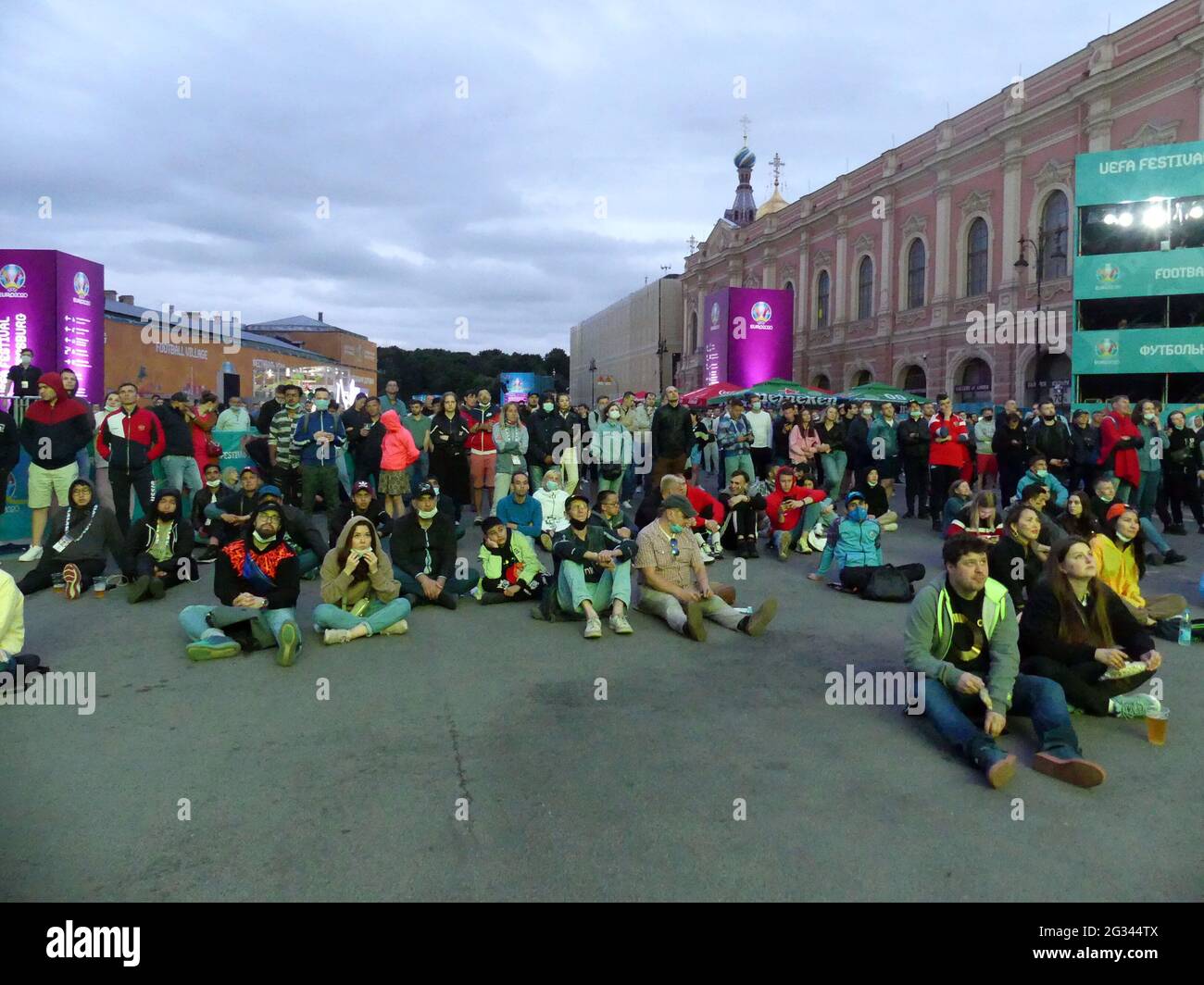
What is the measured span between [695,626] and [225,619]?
348 centimetres

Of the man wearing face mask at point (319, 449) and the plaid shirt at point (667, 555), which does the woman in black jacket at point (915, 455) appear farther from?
the man wearing face mask at point (319, 449)

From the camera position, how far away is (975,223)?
107 ft

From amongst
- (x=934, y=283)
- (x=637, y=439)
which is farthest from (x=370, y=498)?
(x=934, y=283)

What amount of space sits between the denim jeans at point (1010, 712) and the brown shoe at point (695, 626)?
2.21 metres

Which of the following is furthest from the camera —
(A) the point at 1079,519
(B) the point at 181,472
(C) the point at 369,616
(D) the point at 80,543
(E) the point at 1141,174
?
(E) the point at 1141,174

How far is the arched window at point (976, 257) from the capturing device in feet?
106

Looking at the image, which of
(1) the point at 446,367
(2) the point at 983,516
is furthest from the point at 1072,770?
(1) the point at 446,367

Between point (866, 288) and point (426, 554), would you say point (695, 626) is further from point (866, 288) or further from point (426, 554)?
point (866, 288)

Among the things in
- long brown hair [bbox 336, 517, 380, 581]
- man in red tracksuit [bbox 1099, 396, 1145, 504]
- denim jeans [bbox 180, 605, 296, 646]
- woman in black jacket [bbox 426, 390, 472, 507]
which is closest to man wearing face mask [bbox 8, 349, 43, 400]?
woman in black jacket [bbox 426, 390, 472, 507]

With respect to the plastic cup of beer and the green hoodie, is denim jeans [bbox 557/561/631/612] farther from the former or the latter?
the plastic cup of beer

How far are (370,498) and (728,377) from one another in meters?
26.4
